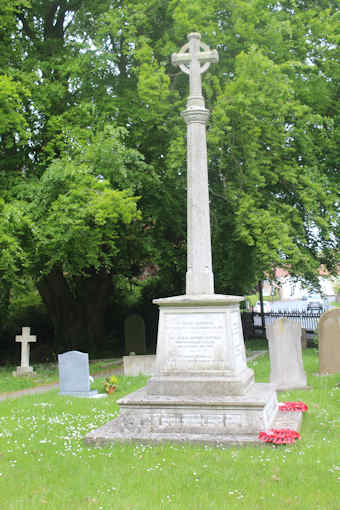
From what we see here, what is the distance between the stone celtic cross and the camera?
736cm

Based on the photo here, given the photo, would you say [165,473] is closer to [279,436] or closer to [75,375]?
[279,436]

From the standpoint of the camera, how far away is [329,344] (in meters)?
11.8

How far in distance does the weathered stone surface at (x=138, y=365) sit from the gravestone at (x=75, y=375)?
223 cm

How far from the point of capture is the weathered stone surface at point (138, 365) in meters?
13.0

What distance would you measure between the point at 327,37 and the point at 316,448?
43.8 ft

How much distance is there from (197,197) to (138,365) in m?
6.63

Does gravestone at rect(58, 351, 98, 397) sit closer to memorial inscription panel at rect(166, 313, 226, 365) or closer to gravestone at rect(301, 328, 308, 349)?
memorial inscription panel at rect(166, 313, 226, 365)

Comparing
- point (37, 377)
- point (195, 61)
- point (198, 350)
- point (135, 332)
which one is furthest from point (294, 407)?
point (135, 332)

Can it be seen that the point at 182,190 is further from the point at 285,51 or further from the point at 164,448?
the point at 164,448

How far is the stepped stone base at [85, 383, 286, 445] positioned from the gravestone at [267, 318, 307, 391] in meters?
3.73

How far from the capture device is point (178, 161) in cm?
1412

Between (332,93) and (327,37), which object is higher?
(327,37)

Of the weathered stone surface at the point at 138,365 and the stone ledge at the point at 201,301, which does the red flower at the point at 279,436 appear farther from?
the weathered stone surface at the point at 138,365

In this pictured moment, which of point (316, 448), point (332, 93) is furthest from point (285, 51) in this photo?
point (316, 448)
